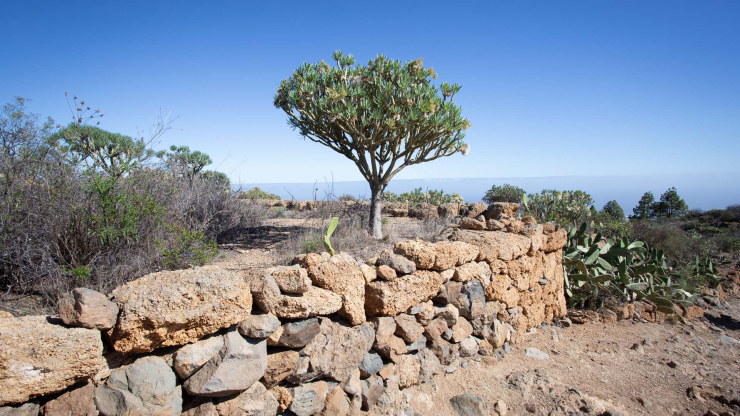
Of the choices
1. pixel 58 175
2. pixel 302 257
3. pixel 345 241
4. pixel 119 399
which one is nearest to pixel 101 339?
pixel 119 399

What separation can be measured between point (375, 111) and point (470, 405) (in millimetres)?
5270

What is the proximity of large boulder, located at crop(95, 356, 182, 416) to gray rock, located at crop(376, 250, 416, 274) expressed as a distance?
5.89 ft

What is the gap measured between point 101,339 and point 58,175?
2163 mm

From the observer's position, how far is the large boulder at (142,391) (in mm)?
2027

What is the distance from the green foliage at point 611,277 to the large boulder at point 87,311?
5868 millimetres

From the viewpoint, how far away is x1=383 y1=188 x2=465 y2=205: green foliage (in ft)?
48.1

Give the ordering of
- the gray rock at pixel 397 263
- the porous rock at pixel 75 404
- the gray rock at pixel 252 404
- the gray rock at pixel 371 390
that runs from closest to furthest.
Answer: the porous rock at pixel 75 404
the gray rock at pixel 252 404
the gray rock at pixel 371 390
the gray rock at pixel 397 263

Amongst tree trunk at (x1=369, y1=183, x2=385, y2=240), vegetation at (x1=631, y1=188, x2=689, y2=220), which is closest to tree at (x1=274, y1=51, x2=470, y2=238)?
tree trunk at (x1=369, y1=183, x2=385, y2=240)

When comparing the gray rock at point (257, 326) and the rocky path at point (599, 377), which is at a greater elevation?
the gray rock at point (257, 326)

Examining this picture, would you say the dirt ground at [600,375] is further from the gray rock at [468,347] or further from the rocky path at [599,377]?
the gray rock at [468,347]

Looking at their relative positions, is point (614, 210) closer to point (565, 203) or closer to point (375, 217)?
point (565, 203)

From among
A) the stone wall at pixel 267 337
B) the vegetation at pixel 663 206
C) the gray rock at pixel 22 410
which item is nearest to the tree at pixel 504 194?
the vegetation at pixel 663 206

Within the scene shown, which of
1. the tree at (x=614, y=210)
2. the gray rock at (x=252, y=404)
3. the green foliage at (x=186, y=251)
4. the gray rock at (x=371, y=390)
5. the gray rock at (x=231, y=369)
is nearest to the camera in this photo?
the gray rock at (x=231, y=369)

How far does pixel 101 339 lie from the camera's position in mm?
2018
